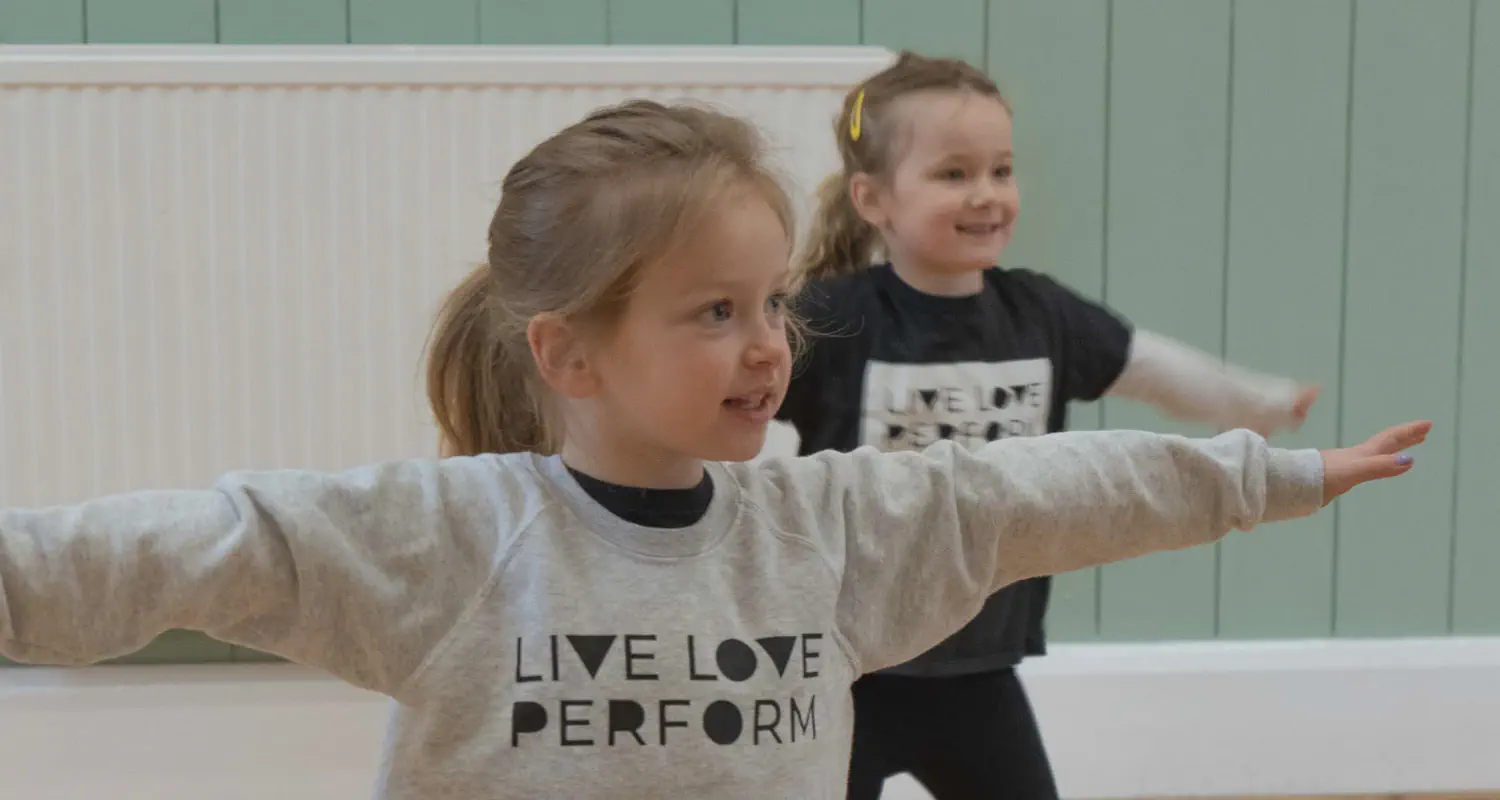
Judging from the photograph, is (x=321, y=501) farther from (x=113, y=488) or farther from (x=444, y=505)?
(x=113, y=488)

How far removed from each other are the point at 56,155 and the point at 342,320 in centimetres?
43

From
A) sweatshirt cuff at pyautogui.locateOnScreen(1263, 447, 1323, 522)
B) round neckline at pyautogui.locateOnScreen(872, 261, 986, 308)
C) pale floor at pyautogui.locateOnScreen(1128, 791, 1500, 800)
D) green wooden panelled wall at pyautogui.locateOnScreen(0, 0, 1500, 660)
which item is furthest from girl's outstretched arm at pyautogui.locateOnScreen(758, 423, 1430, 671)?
pale floor at pyautogui.locateOnScreen(1128, 791, 1500, 800)

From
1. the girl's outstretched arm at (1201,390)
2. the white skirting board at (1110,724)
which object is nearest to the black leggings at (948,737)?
the girl's outstretched arm at (1201,390)

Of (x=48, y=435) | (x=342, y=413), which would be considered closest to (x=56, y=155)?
(x=48, y=435)

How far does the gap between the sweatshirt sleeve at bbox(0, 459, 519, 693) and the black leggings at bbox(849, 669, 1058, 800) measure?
64cm

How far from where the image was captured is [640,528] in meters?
0.99

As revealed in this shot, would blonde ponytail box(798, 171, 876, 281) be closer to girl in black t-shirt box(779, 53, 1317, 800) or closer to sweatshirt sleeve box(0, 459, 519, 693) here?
girl in black t-shirt box(779, 53, 1317, 800)

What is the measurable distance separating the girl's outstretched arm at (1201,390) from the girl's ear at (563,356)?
724 mm

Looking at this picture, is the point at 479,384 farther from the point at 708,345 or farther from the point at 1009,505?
the point at 1009,505

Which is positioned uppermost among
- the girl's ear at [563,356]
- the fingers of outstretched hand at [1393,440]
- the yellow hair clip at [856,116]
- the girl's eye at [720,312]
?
the yellow hair clip at [856,116]

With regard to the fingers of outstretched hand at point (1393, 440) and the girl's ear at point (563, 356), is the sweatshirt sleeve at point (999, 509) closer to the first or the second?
the fingers of outstretched hand at point (1393, 440)

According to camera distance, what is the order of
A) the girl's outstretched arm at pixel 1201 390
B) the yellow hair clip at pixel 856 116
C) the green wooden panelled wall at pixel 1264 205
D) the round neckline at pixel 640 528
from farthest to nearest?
1. the green wooden panelled wall at pixel 1264 205
2. the yellow hair clip at pixel 856 116
3. the girl's outstretched arm at pixel 1201 390
4. the round neckline at pixel 640 528

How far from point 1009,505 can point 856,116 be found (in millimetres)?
773

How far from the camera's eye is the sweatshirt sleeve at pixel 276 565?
84 cm
